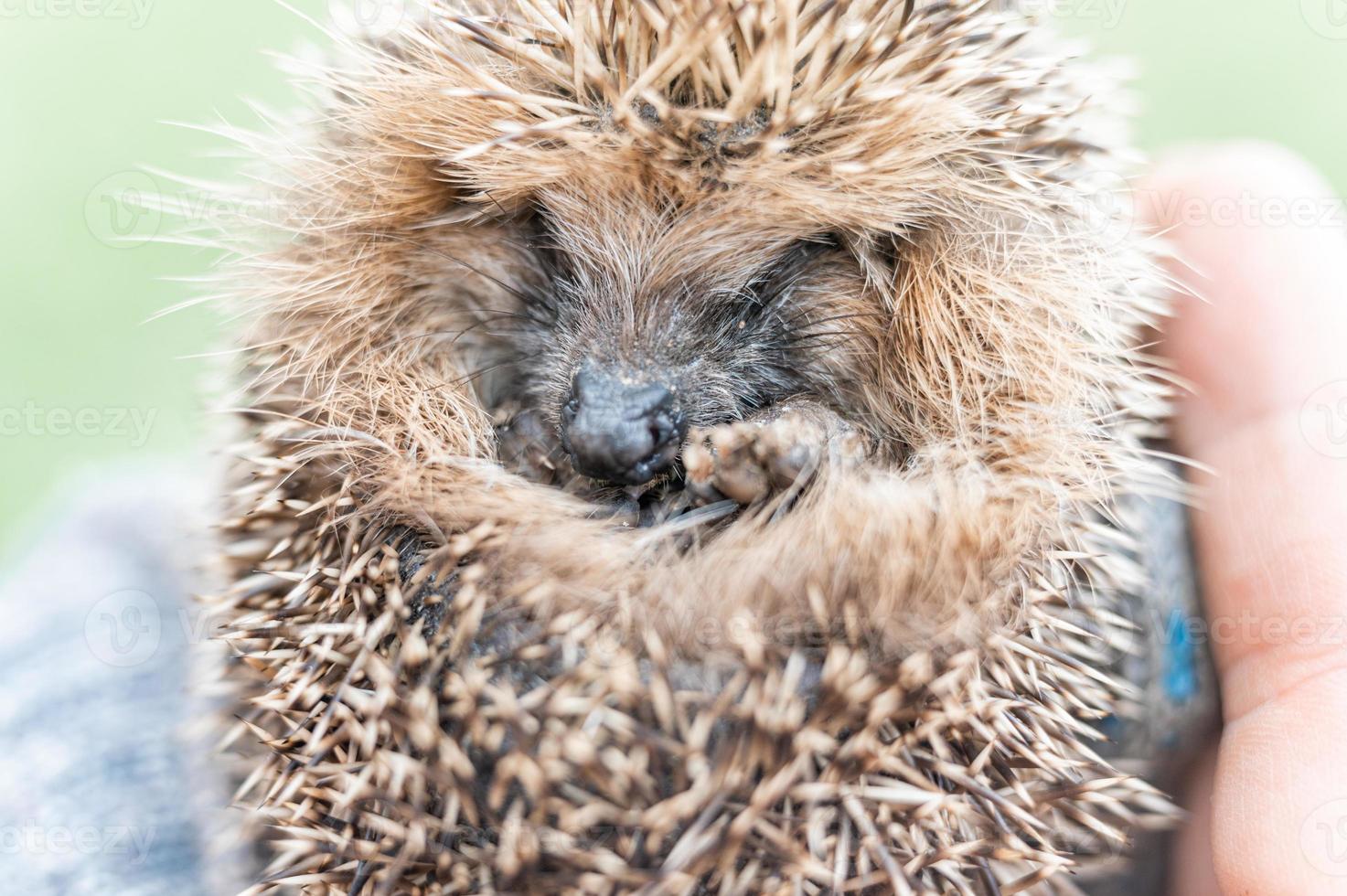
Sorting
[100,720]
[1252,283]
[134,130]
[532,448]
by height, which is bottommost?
[100,720]

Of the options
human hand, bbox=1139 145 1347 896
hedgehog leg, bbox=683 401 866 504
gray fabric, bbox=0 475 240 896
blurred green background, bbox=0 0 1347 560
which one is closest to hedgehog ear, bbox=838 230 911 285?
hedgehog leg, bbox=683 401 866 504

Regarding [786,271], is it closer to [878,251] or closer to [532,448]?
[878,251]

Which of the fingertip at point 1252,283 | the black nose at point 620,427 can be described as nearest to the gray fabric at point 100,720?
the black nose at point 620,427

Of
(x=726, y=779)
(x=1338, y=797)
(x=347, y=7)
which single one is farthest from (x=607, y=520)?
(x=1338, y=797)

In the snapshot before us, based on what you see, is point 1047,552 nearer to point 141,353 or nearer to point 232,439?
point 232,439

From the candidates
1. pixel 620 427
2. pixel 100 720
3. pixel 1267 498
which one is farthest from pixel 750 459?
pixel 100 720

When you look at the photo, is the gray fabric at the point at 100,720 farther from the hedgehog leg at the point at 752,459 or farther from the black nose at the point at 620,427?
the hedgehog leg at the point at 752,459

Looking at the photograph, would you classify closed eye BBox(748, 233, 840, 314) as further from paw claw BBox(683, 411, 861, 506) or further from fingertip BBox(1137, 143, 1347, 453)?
fingertip BBox(1137, 143, 1347, 453)
